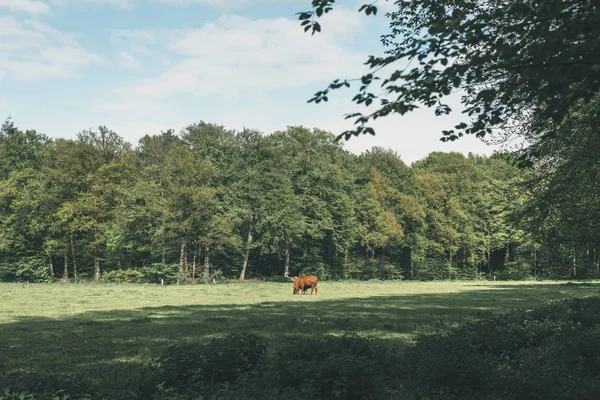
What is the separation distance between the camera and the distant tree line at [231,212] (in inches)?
2253

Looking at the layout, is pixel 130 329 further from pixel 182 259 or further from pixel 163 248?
pixel 182 259

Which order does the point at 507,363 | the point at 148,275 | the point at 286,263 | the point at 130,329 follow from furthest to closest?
the point at 286,263 < the point at 148,275 < the point at 130,329 < the point at 507,363

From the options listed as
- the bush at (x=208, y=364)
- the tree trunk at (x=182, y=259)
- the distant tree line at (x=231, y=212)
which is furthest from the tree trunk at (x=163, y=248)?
the bush at (x=208, y=364)

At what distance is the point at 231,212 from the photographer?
59.8 meters

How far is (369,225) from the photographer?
239 ft

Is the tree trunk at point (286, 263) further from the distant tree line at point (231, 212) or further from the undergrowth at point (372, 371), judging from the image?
the undergrowth at point (372, 371)

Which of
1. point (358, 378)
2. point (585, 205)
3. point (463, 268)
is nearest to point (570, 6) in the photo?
point (358, 378)

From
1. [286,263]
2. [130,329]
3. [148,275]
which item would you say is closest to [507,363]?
[130,329]

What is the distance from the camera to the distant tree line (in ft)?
188

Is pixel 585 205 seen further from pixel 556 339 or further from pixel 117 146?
pixel 117 146

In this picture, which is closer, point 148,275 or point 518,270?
point 148,275

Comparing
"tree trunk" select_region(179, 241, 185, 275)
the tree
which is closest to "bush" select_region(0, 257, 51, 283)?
"tree trunk" select_region(179, 241, 185, 275)

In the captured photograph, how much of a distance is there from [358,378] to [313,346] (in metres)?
1.54

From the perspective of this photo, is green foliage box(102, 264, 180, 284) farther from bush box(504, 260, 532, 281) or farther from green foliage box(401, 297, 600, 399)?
bush box(504, 260, 532, 281)
